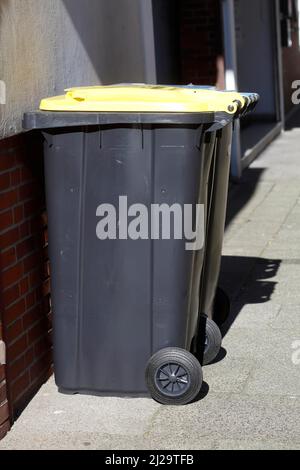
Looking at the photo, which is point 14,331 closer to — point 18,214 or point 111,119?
point 18,214

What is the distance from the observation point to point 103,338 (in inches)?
198

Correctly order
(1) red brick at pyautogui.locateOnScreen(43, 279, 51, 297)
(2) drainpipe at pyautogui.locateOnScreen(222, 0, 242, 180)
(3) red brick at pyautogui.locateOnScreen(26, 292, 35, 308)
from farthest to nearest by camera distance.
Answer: (2) drainpipe at pyautogui.locateOnScreen(222, 0, 242, 180)
(1) red brick at pyautogui.locateOnScreen(43, 279, 51, 297)
(3) red brick at pyautogui.locateOnScreen(26, 292, 35, 308)

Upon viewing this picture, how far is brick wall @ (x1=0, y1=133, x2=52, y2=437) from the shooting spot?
473 centimetres

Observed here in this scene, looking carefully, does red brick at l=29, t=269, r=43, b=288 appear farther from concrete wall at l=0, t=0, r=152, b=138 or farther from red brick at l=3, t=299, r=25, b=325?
concrete wall at l=0, t=0, r=152, b=138

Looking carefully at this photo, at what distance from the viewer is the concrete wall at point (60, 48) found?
480cm

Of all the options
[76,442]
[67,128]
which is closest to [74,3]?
[67,128]

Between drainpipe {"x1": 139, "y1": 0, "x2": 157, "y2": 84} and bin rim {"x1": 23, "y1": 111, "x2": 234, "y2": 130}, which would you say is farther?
drainpipe {"x1": 139, "y1": 0, "x2": 157, "y2": 84}

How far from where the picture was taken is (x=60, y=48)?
5523 millimetres

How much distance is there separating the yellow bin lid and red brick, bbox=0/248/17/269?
0.73 metres

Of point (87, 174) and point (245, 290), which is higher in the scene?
point (87, 174)

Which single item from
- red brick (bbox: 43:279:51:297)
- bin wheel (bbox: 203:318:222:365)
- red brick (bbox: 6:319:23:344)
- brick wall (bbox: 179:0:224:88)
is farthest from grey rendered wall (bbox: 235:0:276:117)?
red brick (bbox: 6:319:23:344)

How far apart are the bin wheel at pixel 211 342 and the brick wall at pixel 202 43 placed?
627 centimetres
